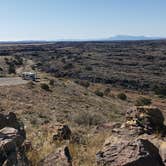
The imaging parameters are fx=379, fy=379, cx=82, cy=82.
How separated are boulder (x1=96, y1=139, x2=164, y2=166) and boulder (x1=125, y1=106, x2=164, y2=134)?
7.04 feet

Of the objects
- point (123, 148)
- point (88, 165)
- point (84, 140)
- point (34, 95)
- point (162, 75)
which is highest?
point (123, 148)

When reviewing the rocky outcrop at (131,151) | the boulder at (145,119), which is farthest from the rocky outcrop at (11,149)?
the boulder at (145,119)

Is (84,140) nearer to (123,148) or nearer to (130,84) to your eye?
(123,148)

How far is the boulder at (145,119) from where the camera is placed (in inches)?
315

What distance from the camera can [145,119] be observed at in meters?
8.31

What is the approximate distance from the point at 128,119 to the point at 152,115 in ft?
1.83

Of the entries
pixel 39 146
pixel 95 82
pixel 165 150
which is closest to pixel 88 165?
pixel 165 150

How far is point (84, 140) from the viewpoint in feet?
28.0

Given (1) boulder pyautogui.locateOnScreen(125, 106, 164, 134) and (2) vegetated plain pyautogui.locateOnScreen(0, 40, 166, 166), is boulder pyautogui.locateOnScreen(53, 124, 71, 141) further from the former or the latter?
(1) boulder pyautogui.locateOnScreen(125, 106, 164, 134)

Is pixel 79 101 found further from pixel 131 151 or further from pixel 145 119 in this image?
pixel 131 151

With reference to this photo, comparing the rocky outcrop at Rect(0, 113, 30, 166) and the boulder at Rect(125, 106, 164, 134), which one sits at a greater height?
the rocky outcrop at Rect(0, 113, 30, 166)

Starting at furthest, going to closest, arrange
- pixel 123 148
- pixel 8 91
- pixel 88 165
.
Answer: pixel 8 91
pixel 88 165
pixel 123 148

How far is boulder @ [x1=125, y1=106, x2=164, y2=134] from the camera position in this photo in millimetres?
8008

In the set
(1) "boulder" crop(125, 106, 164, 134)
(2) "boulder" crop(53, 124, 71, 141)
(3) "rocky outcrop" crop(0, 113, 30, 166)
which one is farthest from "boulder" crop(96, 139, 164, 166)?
(2) "boulder" crop(53, 124, 71, 141)
